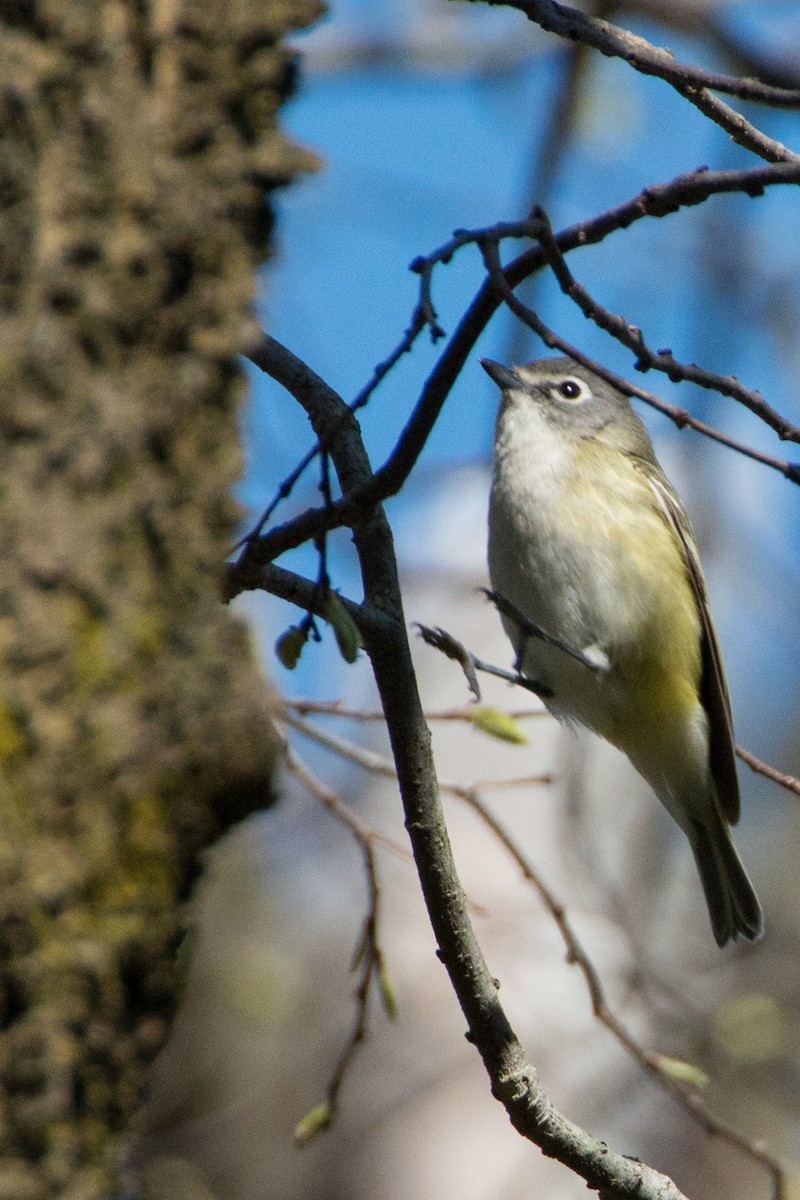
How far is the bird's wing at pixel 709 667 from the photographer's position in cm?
416

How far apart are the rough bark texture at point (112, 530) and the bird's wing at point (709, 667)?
1.81m

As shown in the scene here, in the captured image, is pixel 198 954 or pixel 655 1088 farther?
pixel 198 954

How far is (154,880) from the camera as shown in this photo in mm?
2510

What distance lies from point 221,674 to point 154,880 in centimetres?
39

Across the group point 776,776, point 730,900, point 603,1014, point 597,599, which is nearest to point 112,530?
point 776,776

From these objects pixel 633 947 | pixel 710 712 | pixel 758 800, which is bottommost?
pixel 758 800

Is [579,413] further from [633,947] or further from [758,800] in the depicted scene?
[758,800]

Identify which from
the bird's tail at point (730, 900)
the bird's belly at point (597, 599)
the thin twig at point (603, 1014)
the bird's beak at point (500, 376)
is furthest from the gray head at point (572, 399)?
the thin twig at point (603, 1014)

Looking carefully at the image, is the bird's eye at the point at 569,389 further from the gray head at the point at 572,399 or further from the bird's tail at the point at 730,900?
the bird's tail at the point at 730,900

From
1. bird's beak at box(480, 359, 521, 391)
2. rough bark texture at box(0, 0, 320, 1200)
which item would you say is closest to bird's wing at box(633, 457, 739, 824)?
bird's beak at box(480, 359, 521, 391)

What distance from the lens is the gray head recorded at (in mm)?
4312

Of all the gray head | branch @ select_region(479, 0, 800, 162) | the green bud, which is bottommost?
the green bud

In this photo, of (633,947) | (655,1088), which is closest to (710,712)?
(633,947)

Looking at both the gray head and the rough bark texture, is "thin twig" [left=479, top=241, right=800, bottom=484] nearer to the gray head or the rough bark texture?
the rough bark texture
